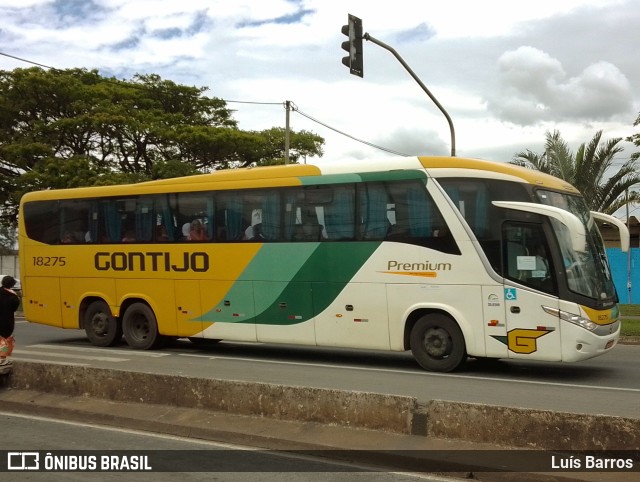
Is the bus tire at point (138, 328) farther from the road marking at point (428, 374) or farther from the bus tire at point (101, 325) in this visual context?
the road marking at point (428, 374)

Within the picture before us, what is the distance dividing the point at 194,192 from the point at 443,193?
506 cm

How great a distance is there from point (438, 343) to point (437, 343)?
2cm

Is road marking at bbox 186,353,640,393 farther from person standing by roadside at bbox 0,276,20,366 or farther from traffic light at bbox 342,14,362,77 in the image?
traffic light at bbox 342,14,362,77

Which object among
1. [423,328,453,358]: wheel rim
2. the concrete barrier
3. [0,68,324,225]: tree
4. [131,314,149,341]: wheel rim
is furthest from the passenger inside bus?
[0,68,324,225]: tree

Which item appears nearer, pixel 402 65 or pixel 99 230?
pixel 99 230

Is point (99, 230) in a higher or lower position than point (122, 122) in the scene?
lower

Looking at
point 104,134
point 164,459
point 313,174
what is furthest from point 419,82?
point 104,134

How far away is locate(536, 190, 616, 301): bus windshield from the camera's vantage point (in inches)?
400

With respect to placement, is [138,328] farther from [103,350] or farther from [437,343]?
[437,343]

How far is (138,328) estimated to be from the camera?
14.6 m

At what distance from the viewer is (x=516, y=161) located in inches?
941

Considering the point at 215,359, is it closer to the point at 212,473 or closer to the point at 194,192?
the point at 194,192

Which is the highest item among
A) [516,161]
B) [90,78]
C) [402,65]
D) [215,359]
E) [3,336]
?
[90,78]

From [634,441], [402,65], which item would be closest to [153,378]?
[634,441]
